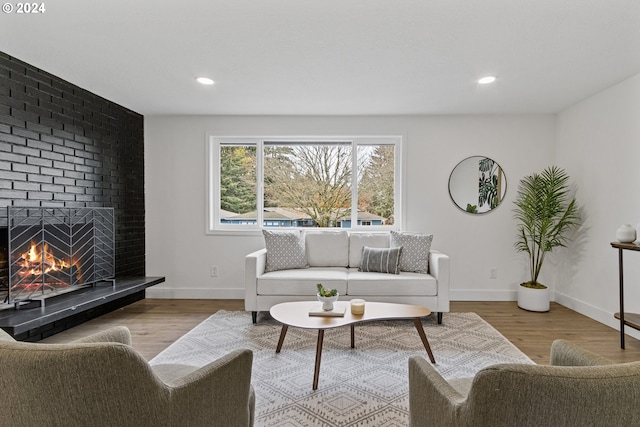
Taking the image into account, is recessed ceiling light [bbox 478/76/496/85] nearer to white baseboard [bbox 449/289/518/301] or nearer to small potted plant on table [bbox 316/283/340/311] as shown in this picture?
small potted plant on table [bbox 316/283/340/311]

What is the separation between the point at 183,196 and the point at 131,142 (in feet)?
2.90

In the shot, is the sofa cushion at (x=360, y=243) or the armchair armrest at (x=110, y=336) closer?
the armchair armrest at (x=110, y=336)

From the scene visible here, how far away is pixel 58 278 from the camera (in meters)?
3.17

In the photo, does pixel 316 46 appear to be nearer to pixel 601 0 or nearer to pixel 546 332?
pixel 601 0

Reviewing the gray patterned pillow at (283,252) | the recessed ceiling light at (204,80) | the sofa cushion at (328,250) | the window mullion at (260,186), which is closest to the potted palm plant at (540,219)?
the sofa cushion at (328,250)

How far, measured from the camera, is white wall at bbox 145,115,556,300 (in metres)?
4.32

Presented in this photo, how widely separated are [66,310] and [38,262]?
60 centimetres

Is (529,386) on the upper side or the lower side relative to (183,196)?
lower

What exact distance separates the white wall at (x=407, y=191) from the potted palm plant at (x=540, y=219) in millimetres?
132

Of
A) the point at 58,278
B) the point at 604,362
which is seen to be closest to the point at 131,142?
the point at 58,278

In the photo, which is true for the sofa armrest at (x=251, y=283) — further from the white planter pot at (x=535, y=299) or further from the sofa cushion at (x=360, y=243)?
the white planter pot at (x=535, y=299)

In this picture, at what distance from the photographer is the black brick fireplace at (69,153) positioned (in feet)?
8.84

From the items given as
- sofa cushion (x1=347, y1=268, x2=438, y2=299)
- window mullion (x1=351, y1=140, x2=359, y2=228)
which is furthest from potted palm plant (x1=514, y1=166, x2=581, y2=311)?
window mullion (x1=351, y1=140, x2=359, y2=228)

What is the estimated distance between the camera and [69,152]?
3.25 m
